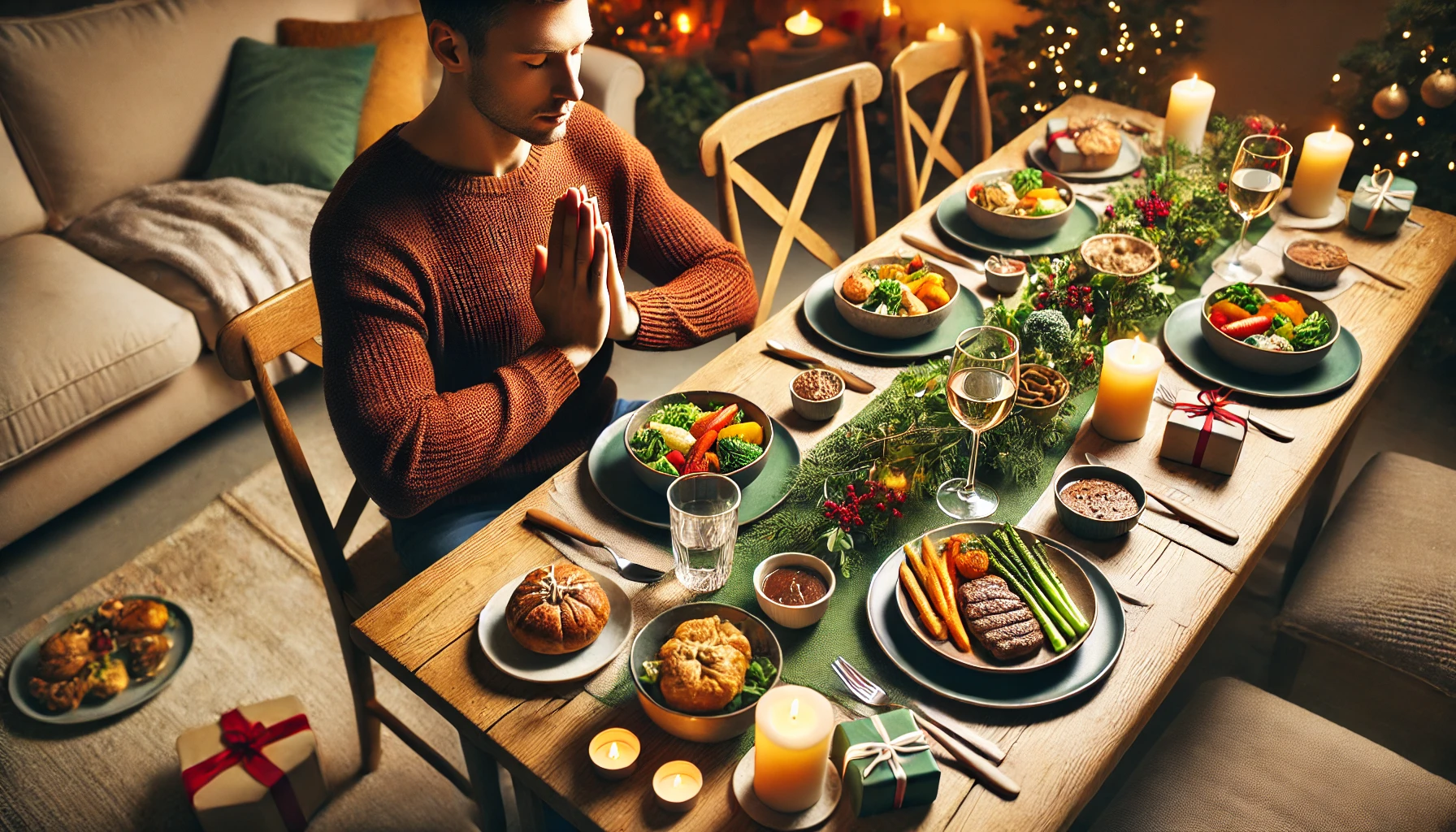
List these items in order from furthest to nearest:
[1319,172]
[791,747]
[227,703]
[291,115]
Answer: [291,115] < [227,703] < [1319,172] < [791,747]

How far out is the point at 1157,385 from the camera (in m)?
1.61

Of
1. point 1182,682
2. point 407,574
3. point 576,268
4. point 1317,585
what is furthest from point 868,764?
point 1182,682

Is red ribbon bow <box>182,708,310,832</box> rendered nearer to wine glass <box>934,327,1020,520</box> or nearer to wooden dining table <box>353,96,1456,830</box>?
wooden dining table <box>353,96,1456,830</box>

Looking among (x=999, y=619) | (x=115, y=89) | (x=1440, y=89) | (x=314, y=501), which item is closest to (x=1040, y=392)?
(x=999, y=619)

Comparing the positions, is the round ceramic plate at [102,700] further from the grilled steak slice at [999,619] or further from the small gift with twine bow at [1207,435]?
the small gift with twine bow at [1207,435]

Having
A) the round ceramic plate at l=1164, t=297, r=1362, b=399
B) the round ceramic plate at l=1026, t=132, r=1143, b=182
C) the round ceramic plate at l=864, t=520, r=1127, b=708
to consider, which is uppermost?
the round ceramic plate at l=864, t=520, r=1127, b=708

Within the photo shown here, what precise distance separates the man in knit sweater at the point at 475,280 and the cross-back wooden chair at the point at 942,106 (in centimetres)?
81

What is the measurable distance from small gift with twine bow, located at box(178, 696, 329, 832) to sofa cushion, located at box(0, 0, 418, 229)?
1.74 m

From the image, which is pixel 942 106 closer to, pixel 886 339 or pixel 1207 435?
pixel 886 339

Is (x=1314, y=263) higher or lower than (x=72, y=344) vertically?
higher

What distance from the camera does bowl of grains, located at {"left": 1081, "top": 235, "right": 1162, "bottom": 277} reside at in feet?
5.90

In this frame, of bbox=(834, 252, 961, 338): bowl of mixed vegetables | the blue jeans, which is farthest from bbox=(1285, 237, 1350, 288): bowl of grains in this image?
the blue jeans

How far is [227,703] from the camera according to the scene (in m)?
2.22

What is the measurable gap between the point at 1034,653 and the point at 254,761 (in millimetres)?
1398
